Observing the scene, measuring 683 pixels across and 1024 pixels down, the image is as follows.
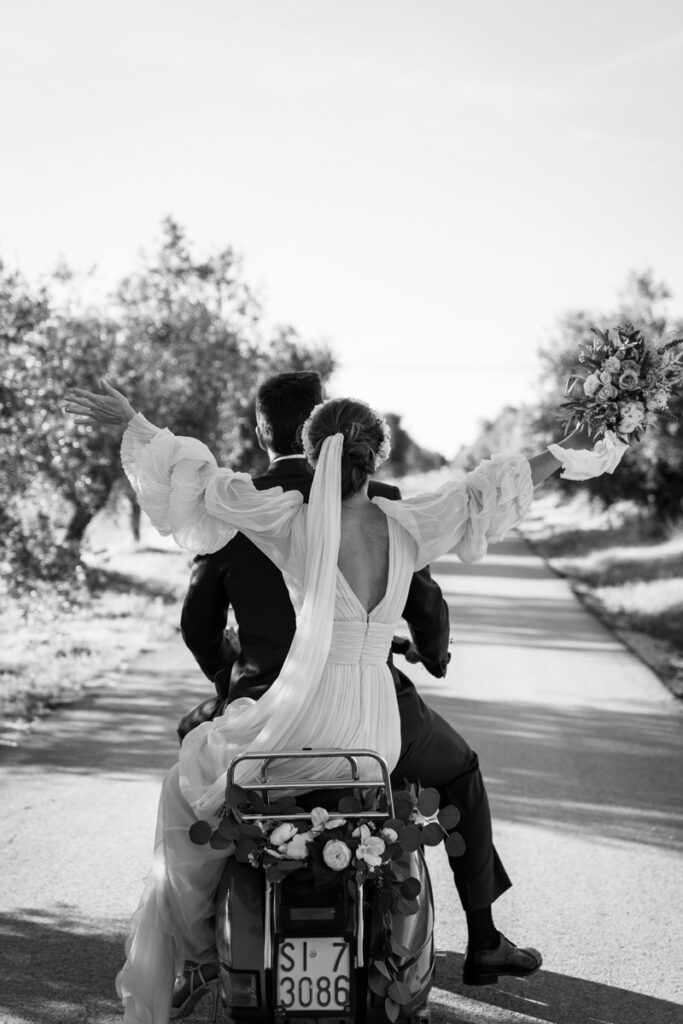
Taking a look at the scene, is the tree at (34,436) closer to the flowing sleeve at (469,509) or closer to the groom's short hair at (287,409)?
the groom's short hair at (287,409)

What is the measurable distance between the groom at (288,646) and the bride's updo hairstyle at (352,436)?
0.25 metres

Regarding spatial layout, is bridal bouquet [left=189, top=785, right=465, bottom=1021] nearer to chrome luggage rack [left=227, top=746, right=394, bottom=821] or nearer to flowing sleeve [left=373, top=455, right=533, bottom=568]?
chrome luggage rack [left=227, top=746, right=394, bottom=821]

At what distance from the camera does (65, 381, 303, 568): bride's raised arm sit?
3.85 metres

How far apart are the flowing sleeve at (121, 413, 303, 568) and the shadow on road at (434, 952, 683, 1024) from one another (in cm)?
193

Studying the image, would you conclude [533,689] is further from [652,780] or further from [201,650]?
[201,650]

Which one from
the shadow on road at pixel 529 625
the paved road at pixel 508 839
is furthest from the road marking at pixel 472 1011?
the shadow on road at pixel 529 625

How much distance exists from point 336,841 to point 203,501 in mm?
1203

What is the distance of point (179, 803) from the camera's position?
3.84 metres

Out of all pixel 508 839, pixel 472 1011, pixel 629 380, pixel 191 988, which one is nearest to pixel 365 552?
pixel 629 380

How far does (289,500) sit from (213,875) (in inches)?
48.3

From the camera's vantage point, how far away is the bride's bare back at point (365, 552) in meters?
3.76

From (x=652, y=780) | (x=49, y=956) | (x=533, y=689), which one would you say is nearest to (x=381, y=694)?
(x=49, y=956)

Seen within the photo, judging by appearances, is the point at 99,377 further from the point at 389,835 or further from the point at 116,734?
the point at 389,835

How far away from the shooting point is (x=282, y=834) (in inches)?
135
